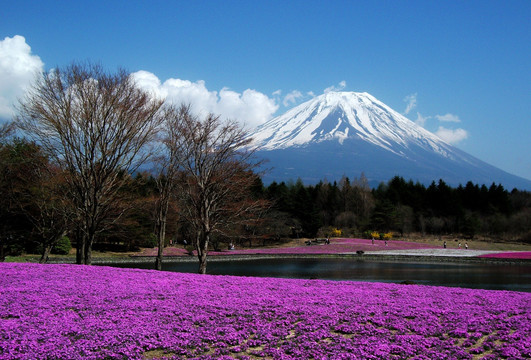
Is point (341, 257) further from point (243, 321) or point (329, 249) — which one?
point (243, 321)

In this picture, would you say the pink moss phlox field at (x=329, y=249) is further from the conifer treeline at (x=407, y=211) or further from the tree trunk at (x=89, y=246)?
the tree trunk at (x=89, y=246)

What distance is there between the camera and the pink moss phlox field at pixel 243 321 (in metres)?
8.95

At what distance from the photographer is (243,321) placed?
11281mm

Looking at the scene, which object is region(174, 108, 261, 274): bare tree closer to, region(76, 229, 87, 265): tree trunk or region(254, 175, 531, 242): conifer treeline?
region(76, 229, 87, 265): tree trunk

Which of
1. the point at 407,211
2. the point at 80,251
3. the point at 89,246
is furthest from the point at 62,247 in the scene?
the point at 407,211

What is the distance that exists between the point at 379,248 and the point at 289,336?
56.7 meters

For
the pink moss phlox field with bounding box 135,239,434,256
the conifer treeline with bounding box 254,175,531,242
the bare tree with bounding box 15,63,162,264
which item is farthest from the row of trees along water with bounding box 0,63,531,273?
the conifer treeline with bounding box 254,175,531,242

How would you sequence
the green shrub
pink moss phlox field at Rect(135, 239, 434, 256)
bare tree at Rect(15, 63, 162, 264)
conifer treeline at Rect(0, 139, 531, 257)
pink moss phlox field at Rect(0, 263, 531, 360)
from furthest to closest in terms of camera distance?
conifer treeline at Rect(0, 139, 531, 257), pink moss phlox field at Rect(135, 239, 434, 256), the green shrub, bare tree at Rect(15, 63, 162, 264), pink moss phlox field at Rect(0, 263, 531, 360)

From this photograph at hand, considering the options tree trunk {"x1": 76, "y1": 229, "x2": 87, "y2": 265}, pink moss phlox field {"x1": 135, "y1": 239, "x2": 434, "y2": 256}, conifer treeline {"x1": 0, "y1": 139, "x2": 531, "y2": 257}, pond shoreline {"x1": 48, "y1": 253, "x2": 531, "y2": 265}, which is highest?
conifer treeline {"x1": 0, "y1": 139, "x2": 531, "y2": 257}

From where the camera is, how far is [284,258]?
57375 mm

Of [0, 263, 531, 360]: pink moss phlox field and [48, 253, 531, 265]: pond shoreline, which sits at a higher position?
[0, 263, 531, 360]: pink moss phlox field

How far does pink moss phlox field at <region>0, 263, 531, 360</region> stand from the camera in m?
8.95

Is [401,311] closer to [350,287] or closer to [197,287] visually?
[350,287]

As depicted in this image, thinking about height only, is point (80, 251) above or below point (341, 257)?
above
